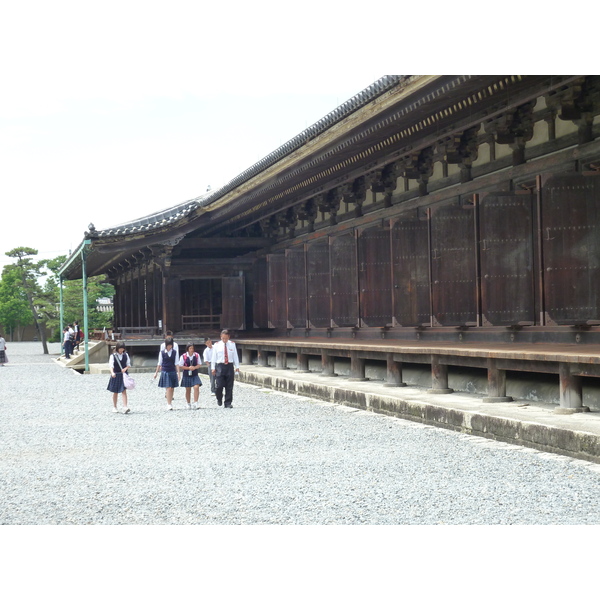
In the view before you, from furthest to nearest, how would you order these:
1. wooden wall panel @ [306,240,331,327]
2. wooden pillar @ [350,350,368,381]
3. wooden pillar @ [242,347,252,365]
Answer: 1. wooden pillar @ [242,347,252,365]
2. wooden wall panel @ [306,240,331,327]
3. wooden pillar @ [350,350,368,381]

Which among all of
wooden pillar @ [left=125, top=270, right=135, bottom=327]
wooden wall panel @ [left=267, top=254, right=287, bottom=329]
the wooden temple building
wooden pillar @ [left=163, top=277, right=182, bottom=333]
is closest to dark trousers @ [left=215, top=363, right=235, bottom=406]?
the wooden temple building

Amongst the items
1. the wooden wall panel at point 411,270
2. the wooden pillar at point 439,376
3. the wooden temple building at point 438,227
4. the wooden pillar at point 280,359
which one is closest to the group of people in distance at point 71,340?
the wooden temple building at point 438,227

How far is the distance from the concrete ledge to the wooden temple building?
1.74ft

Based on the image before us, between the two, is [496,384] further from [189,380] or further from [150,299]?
[150,299]

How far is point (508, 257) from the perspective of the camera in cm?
1350

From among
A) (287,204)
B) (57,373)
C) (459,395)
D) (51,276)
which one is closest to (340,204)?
(287,204)

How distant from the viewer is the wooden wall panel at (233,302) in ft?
90.7

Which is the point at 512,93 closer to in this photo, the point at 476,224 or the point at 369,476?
the point at 476,224

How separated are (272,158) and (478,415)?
9.71 meters

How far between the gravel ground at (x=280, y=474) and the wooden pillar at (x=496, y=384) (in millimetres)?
1115

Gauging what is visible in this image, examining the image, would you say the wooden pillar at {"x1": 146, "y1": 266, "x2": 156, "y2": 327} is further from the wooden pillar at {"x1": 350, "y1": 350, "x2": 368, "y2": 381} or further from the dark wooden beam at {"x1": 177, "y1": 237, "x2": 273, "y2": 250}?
the wooden pillar at {"x1": 350, "y1": 350, "x2": 368, "y2": 381}

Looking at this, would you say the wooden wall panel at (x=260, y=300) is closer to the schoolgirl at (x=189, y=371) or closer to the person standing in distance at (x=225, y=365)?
the schoolgirl at (x=189, y=371)

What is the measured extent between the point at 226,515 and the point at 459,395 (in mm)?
7339

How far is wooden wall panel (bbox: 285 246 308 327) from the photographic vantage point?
23.2 m
